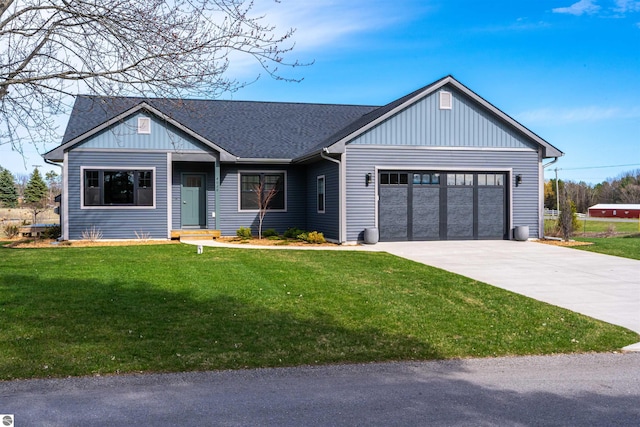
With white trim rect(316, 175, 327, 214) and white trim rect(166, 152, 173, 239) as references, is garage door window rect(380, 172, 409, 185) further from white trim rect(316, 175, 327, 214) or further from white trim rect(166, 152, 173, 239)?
white trim rect(166, 152, 173, 239)

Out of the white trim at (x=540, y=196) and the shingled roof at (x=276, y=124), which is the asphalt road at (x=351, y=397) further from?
the white trim at (x=540, y=196)

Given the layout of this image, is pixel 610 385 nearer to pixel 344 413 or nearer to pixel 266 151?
pixel 344 413

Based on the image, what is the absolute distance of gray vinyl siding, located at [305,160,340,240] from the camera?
1834 centimetres

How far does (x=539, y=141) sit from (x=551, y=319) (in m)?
12.7

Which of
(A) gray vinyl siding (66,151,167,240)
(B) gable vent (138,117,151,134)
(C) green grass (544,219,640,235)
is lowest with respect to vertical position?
(C) green grass (544,219,640,235)

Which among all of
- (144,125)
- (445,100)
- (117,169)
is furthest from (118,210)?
(445,100)

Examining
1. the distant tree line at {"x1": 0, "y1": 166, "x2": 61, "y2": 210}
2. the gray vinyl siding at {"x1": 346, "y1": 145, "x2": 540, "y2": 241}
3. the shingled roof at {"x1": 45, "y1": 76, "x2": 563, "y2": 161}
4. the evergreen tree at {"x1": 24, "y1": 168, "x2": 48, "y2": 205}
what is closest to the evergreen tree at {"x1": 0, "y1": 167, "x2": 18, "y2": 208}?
the distant tree line at {"x1": 0, "y1": 166, "x2": 61, "y2": 210}

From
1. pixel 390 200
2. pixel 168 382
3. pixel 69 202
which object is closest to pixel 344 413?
pixel 168 382

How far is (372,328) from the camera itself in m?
7.34

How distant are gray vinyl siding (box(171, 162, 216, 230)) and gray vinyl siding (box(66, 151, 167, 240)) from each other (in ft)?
3.23

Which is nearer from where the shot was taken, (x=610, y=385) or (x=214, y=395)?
(x=214, y=395)

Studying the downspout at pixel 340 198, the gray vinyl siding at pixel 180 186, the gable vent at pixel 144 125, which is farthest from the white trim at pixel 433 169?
the gable vent at pixel 144 125

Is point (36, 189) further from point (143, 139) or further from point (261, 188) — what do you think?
point (261, 188)

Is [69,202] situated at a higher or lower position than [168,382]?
higher
